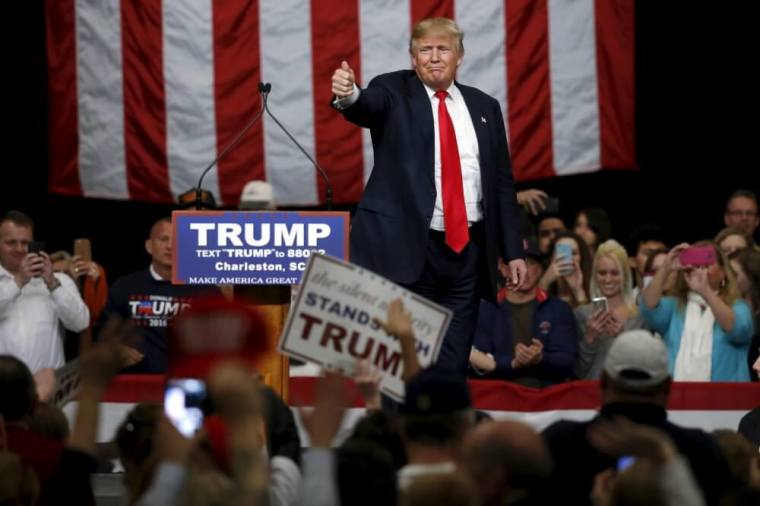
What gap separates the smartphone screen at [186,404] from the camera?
12.8 feet

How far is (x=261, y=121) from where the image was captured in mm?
10312

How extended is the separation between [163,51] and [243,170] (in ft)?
2.75

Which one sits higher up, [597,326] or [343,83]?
[343,83]

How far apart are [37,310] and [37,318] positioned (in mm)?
37

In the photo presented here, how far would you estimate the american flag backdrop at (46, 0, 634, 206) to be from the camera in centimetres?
1016

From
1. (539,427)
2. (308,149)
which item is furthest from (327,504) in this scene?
(308,149)

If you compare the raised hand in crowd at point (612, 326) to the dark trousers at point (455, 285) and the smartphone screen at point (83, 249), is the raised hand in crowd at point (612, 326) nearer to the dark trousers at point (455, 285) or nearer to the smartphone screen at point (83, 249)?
the dark trousers at point (455, 285)

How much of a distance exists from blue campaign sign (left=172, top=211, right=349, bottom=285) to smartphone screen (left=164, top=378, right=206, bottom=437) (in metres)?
1.91

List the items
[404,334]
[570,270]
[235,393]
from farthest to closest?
[570,270] < [404,334] < [235,393]

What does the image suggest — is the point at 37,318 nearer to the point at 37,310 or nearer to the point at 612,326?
the point at 37,310

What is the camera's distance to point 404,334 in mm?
4852

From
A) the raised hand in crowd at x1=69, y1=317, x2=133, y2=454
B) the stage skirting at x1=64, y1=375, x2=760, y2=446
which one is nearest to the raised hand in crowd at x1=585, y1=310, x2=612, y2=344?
the stage skirting at x1=64, y1=375, x2=760, y2=446

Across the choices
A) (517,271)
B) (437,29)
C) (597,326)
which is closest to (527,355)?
(597,326)

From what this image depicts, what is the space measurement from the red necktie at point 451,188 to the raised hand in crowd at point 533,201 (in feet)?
12.2
